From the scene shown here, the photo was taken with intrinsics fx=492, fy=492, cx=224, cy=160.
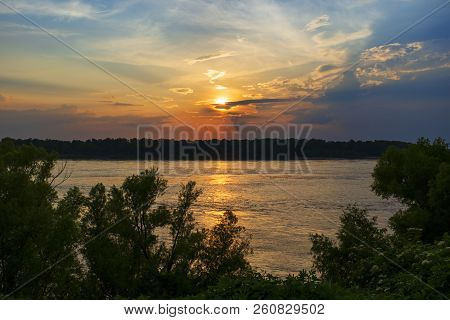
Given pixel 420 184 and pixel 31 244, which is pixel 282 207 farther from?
pixel 31 244

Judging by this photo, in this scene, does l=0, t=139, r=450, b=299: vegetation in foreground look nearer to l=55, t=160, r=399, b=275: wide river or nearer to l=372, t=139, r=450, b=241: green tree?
l=372, t=139, r=450, b=241: green tree

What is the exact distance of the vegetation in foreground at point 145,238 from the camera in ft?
75.0

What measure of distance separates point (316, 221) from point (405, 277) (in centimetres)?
4159

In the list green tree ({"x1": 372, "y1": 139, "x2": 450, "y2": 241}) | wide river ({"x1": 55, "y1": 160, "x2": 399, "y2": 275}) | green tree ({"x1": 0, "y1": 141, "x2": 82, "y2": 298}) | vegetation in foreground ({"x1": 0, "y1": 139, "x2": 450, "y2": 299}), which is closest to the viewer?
vegetation in foreground ({"x1": 0, "y1": 139, "x2": 450, "y2": 299})

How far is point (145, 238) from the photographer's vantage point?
112 ft

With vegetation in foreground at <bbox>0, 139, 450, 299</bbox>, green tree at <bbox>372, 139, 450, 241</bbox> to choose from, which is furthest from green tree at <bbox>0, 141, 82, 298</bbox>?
green tree at <bbox>372, 139, 450, 241</bbox>

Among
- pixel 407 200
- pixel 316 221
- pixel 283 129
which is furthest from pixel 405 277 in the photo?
pixel 316 221

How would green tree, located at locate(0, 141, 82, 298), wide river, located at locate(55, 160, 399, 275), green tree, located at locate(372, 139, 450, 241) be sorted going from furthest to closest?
wide river, located at locate(55, 160, 399, 275) < green tree, located at locate(372, 139, 450, 241) < green tree, located at locate(0, 141, 82, 298)

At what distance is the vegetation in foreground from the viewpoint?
2288 cm

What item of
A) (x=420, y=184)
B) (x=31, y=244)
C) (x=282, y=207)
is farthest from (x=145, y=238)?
(x=282, y=207)

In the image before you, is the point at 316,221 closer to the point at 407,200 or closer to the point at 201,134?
the point at 407,200

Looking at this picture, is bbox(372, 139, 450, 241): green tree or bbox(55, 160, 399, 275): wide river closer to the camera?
bbox(372, 139, 450, 241): green tree

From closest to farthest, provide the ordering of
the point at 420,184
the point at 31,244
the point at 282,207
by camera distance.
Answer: the point at 31,244
the point at 420,184
the point at 282,207

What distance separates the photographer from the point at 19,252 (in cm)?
2323
